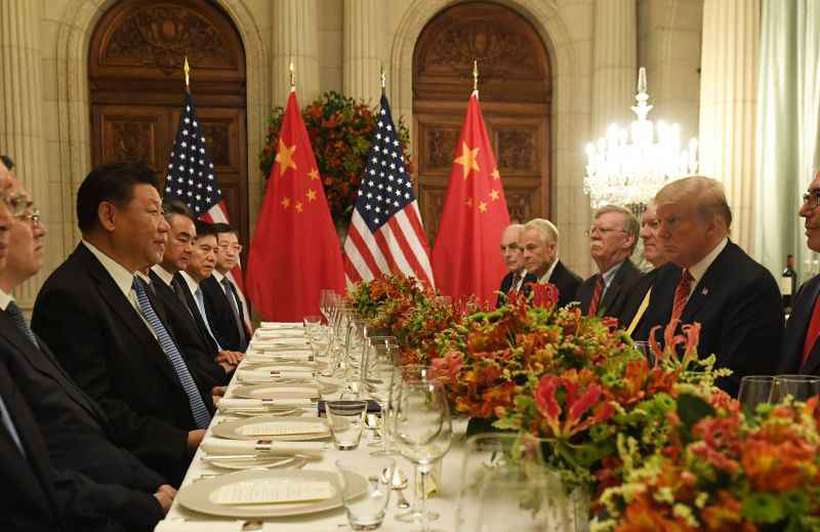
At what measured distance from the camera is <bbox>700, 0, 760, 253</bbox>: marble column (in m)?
A: 6.89

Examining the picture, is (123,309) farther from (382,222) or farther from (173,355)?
(382,222)

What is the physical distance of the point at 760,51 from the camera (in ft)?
22.8

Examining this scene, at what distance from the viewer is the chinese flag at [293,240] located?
7.24m

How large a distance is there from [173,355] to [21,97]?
5157mm

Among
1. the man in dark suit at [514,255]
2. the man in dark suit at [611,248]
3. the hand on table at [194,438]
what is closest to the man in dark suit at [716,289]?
the man in dark suit at [611,248]

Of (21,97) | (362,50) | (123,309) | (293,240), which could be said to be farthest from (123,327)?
(362,50)

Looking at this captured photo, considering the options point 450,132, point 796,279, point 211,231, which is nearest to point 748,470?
point 211,231

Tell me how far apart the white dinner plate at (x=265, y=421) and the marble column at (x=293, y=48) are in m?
5.67

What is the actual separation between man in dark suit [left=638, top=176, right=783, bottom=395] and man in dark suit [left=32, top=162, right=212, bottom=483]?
1815mm

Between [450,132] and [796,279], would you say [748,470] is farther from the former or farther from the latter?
[450,132]

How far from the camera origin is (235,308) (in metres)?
5.95

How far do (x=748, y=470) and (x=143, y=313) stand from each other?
2.66m

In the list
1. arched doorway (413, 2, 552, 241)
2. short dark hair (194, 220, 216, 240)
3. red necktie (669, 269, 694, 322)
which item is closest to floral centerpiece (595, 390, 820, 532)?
red necktie (669, 269, 694, 322)

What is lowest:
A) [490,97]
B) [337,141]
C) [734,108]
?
[337,141]
